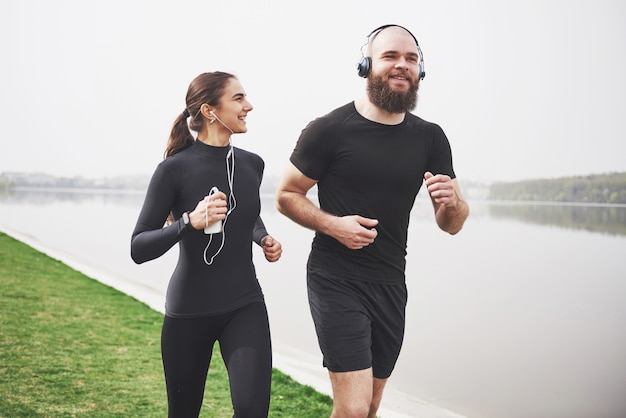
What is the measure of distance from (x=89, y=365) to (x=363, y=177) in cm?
393

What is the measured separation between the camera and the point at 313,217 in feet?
8.95

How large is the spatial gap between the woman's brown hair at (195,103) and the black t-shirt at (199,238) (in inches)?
2.7

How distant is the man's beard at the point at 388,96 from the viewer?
275 cm

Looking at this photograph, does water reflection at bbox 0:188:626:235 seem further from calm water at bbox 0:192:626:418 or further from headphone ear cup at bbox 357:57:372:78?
headphone ear cup at bbox 357:57:372:78

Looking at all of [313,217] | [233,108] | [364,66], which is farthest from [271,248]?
[364,66]

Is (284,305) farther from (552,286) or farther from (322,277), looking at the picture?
(322,277)

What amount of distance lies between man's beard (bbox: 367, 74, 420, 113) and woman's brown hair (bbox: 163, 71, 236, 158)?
653 millimetres

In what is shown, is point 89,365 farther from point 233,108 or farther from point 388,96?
point 388,96

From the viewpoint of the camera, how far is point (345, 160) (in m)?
2.72

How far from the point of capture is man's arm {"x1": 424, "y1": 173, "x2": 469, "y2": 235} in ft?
8.60

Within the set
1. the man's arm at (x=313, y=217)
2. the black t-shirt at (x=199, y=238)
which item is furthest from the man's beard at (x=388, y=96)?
the black t-shirt at (x=199, y=238)

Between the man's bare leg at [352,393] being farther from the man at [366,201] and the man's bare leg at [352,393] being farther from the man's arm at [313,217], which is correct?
the man's arm at [313,217]

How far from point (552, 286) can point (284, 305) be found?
28.4 feet

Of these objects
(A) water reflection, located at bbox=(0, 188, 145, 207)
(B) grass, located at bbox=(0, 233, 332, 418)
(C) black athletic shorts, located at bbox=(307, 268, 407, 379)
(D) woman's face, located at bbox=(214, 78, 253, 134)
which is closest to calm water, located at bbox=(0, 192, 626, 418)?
(B) grass, located at bbox=(0, 233, 332, 418)
